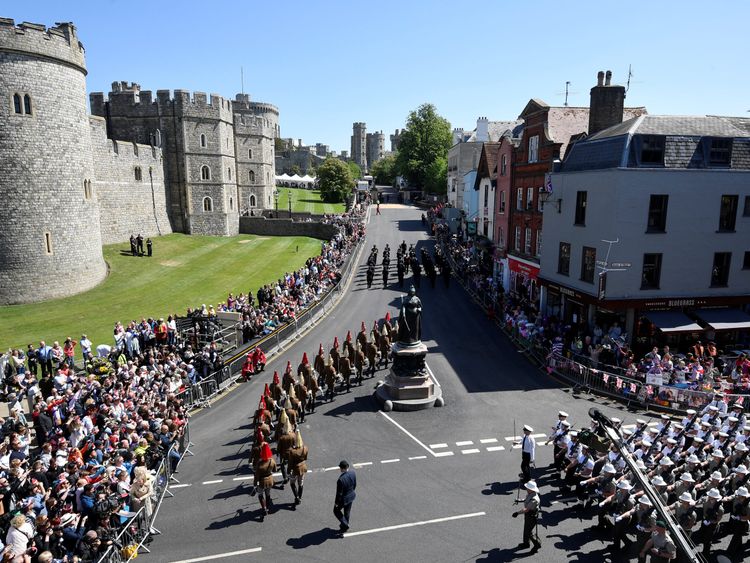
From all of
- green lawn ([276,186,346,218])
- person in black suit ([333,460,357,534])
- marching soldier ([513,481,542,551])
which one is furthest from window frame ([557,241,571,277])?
green lawn ([276,186,346,218])

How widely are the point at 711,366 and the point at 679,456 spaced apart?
8.37 metres

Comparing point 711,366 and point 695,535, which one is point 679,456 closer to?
point 695,535

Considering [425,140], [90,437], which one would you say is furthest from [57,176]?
→ [425,140]

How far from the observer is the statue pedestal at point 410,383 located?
17.5 meters

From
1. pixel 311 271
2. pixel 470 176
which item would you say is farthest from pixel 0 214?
A: pixel 470 176

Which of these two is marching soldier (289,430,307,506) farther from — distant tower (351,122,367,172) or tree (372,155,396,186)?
distant tower (351,122,367,172)

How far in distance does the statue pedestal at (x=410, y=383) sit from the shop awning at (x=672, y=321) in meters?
10.4

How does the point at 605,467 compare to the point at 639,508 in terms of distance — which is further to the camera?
the point at 605,467

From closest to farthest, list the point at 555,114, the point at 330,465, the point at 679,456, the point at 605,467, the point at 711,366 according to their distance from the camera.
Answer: the point at 605,467, the point at 679,456, the point at 330,465, the point at 711,366, the point at 555,114

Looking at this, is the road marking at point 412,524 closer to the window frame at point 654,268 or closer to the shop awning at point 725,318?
the window frame at point 654,268

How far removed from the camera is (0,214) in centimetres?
3005

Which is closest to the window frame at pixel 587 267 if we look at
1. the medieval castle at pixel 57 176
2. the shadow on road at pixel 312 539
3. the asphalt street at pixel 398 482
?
the asphalt street at pixel 398 482

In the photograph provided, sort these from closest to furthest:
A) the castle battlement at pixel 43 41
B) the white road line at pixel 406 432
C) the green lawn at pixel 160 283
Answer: the white road line at pixel 406 432 < the green lawn at pixel 160 283 < the castle battlement at pixel 43 41

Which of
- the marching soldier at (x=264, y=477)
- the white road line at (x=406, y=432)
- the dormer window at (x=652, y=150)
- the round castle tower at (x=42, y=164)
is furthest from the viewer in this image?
the round castle tower at (x=42, y=164)
